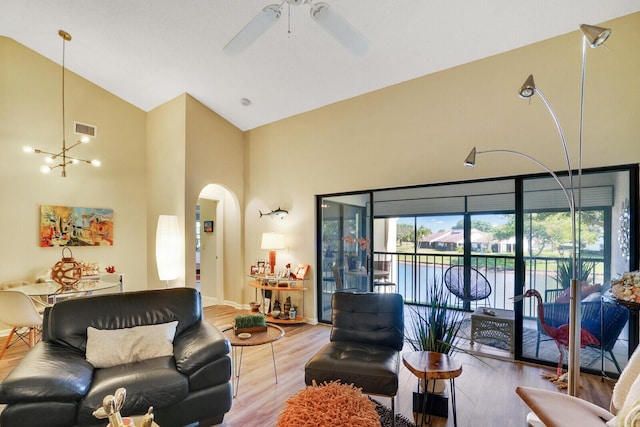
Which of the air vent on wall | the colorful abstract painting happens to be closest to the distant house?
the colorful abstract painting

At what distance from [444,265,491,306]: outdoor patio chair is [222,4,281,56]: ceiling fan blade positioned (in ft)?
11.9

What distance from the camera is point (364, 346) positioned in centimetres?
265

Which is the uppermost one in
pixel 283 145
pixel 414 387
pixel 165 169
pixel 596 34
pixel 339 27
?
pixel 339 27

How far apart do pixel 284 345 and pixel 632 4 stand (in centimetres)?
492

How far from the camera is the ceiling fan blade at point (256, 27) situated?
2.05 meters

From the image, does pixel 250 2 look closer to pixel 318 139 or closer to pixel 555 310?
pixel 318 139

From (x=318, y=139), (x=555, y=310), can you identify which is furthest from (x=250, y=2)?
(x=555, y=310)

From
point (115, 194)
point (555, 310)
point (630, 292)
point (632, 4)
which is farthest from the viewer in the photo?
point (115, 194)

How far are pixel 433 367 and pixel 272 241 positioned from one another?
3339 mm

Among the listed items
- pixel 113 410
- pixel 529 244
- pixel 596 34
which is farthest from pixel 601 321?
pixel 113 410

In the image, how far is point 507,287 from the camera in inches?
200

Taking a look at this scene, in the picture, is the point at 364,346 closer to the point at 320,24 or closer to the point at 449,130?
the point at 320,24

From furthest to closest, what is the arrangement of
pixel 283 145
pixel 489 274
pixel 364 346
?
pixel 283 145 → pixel 489 274 → pixel 364 346

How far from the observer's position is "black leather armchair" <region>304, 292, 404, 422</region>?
219 cm
